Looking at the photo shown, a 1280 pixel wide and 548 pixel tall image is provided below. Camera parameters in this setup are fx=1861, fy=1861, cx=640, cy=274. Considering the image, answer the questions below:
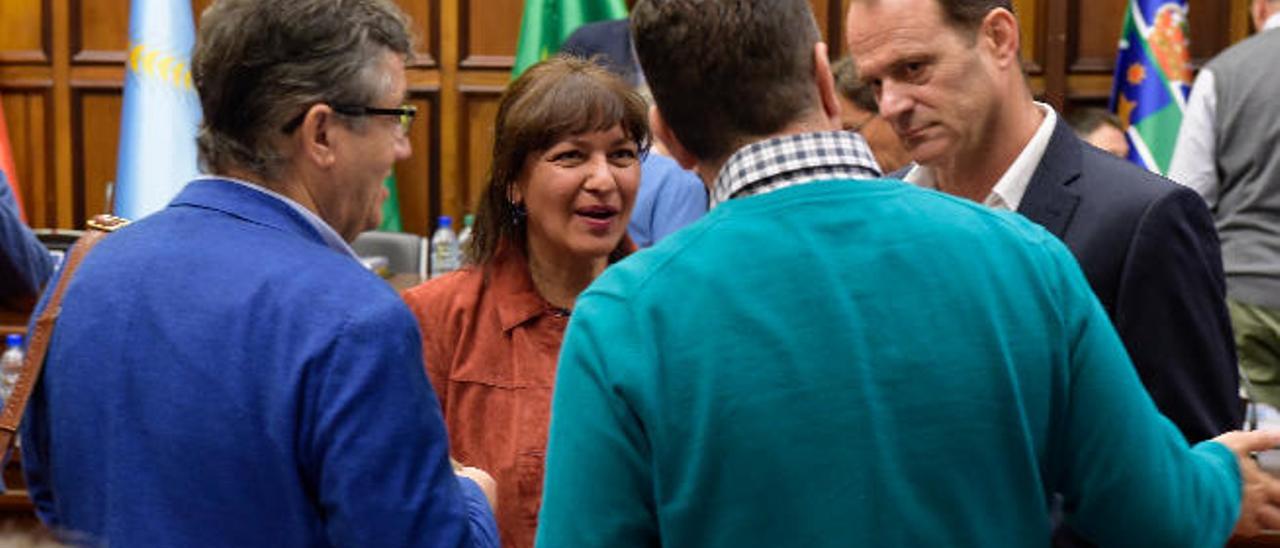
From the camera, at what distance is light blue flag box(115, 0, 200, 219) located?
6.23 metres

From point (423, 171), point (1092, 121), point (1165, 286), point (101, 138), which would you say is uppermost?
point (1165, 286)

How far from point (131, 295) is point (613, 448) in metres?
0.56

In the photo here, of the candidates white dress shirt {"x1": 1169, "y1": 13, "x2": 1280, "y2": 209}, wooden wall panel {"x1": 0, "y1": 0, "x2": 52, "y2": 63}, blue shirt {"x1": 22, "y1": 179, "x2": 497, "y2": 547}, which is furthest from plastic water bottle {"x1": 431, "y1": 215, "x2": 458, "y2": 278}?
blue shirt {"x1": 22, "y1": 179, "x2": 497, "y2": 547}

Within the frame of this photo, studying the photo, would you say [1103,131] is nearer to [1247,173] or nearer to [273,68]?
[1247,173]

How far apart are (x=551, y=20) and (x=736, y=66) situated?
4800mm

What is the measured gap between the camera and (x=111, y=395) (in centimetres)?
181

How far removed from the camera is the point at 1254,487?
1.70m

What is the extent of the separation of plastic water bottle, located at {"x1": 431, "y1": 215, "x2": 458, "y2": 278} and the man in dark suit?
385 centimetres

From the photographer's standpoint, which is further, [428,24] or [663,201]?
[428,24]

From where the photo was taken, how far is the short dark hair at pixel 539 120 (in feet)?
8.62

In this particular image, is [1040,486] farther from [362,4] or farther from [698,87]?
[362,4]

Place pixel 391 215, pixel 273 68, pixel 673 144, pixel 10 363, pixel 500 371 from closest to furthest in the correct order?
pixel 673 144
pixel 273 68
pixel 500 371
pixel 10 363
pixel 391 215

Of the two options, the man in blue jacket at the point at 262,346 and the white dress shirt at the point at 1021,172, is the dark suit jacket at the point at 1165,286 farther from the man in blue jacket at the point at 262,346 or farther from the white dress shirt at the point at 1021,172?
the man in blue jacket at the point at 262,346

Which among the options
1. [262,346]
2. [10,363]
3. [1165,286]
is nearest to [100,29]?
[10,363]
